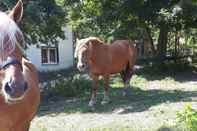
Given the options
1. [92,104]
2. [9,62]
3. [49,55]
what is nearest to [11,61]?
[9,62]

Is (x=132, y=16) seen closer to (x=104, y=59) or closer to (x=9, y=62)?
(x=104, y=59)

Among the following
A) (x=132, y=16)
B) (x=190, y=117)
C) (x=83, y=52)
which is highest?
(x=132, y=16)

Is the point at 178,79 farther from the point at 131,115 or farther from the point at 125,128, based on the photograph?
the point at 125,128

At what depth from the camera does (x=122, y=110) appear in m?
10.1

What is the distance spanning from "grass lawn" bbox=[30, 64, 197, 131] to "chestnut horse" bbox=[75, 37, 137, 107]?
22.3 inches

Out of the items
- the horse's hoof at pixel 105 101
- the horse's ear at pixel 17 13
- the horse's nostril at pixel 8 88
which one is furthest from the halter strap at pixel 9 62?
the horse's hoof at pixel 105 101

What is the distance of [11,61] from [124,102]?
25.1 feet

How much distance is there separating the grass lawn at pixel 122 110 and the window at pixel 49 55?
34.6 ft

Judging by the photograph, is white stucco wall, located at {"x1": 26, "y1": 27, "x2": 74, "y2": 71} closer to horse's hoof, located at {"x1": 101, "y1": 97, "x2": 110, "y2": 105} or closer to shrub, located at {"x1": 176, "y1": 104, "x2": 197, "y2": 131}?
horse's hoof, located at {"x1": 101, "y1": 97, "x2": 110, "y2": 105}

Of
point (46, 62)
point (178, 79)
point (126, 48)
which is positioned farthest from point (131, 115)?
point (46, 62)

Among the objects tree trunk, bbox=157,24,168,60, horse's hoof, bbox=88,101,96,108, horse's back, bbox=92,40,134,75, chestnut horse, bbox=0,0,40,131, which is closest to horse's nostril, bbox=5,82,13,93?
chestnut horse, bbox=0,0,40,131

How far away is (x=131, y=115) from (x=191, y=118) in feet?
13.0

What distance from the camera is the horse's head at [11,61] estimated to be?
3.68 metres

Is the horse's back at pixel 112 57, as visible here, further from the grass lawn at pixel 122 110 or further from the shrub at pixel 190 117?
the shrub at pixel 190 117
